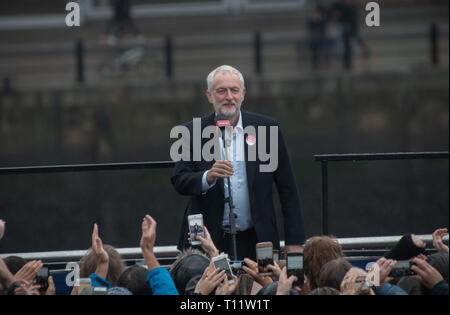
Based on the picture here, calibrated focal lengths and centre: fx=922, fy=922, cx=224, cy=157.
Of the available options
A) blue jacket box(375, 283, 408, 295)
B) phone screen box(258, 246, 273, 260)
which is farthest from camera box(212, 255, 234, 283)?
blue jacket box(375, 283, 408, 295)

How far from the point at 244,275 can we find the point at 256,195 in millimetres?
658

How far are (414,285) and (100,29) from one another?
16567 mm

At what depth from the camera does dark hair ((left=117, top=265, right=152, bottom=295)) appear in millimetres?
3800

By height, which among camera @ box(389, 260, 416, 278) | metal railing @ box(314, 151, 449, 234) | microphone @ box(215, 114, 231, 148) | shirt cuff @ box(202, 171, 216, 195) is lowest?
camera @ box(389, 260, 416, 278)

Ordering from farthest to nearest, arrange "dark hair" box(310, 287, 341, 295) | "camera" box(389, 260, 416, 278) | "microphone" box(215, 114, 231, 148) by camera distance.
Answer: "microphone" box(215, 114, 231, 148), "camera" box(389, 260, 416, 278), "dark hair" box(310, 287, 341, 295)

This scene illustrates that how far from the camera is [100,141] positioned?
15.9m

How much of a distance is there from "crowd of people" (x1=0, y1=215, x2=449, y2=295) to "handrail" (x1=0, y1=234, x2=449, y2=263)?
4.31 ft

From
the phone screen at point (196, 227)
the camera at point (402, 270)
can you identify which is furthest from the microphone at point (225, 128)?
the camera at point (402, 270)

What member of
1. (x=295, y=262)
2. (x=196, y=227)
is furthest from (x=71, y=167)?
(x=295, y=262)

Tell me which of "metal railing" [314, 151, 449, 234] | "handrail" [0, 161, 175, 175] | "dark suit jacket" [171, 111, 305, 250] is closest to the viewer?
"dark suit jacket" [171, 111, 305, 250]

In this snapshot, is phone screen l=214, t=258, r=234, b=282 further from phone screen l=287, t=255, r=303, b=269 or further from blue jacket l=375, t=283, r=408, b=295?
blue jacket l=375, t=283, r=408, b=295

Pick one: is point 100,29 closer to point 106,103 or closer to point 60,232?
point 106,103

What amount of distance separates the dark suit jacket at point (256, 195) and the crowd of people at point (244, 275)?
1.53 ft

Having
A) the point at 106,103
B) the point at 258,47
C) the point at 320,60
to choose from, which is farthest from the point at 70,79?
the point at 320,60
